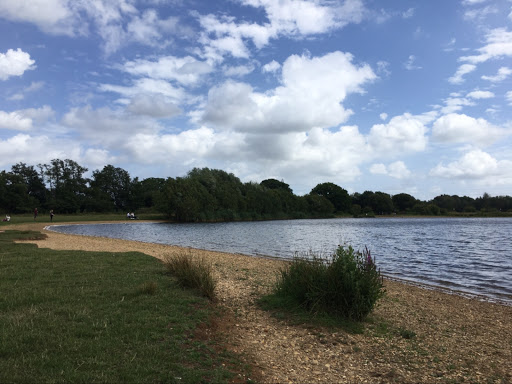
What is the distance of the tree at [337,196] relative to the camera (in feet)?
470

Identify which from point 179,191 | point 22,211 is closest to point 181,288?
point 179,191

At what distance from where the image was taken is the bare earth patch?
5.24 m

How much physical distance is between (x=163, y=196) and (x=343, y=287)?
237 ft

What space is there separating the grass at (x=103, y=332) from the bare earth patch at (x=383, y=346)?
2.30 ft

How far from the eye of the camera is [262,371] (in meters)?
5.02

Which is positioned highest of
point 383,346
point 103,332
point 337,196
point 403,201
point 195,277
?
point 337,196

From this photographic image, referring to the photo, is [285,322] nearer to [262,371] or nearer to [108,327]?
[262,371]

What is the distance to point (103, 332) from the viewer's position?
17.7ft

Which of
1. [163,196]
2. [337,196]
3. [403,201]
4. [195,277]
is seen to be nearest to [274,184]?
[337,196]

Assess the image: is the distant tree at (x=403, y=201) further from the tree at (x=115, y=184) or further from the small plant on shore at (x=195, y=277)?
the small plant on shore at (x=195, y=277)

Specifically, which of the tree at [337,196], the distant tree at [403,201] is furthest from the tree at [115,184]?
the distant tree at [403,201]

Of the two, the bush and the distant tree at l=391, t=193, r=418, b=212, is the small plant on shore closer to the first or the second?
the bush

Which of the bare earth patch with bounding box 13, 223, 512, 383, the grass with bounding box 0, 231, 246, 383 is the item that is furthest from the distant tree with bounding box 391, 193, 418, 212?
the grass with bounding box 0, 231, 246, 383

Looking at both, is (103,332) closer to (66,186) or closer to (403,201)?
(66,186)
